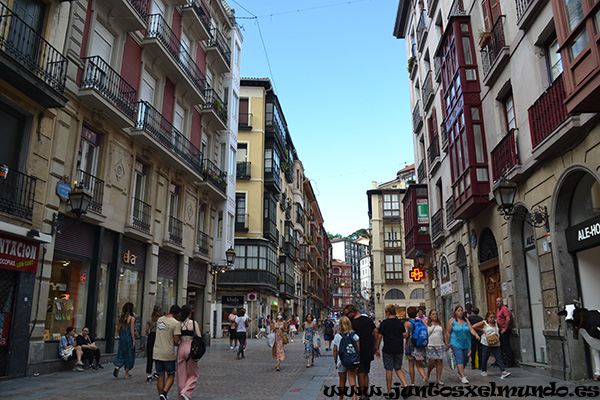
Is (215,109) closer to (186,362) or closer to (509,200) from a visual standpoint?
(509,200)

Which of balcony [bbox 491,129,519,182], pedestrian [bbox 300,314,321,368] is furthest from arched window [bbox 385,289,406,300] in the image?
balcony [bbox 491,129,519,182]

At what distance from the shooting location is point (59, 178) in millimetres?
12797

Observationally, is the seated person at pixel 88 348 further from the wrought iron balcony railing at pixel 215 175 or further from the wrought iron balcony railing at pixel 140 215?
the wrought iron balcony railing at pixel 215 175

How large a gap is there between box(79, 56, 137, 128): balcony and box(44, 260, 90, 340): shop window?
451 centimetres

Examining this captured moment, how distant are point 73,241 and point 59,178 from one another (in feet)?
6.26

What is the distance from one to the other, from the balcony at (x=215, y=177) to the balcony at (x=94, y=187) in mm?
7701

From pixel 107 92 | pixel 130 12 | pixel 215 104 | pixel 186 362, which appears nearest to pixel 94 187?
pixel 107 92

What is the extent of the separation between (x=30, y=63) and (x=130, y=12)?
527cm

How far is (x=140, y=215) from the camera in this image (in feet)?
56.1

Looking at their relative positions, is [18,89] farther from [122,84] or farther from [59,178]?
[122,84]

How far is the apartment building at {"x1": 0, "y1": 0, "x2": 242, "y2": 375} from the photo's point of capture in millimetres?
11516

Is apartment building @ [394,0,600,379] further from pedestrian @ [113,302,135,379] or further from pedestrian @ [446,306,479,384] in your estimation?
pedestrian @ [113,302,135,379]

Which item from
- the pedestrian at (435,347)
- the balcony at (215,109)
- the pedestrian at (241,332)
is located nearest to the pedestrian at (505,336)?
the pedestrian at (435,347)

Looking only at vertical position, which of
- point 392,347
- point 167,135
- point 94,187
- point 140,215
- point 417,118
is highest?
point 417,118
